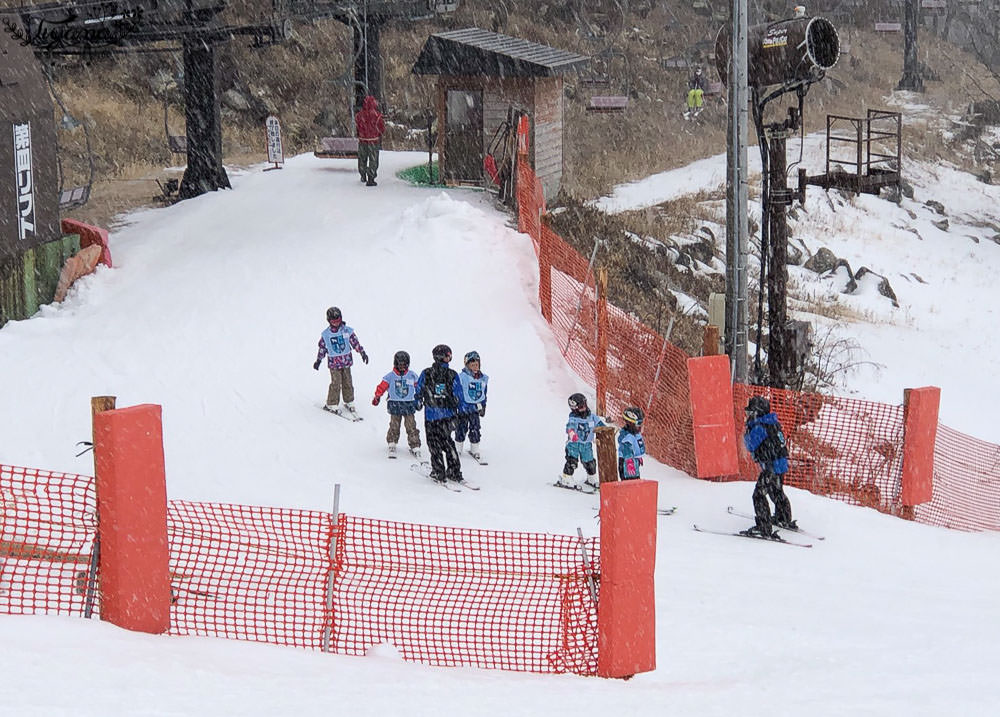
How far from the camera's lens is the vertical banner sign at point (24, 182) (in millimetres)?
17609

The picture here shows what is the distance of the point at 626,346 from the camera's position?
15258 mm

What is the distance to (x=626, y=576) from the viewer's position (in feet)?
23.1

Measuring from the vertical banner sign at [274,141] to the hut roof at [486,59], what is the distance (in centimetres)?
469

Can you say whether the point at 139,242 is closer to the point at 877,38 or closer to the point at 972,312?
the point at 972,312

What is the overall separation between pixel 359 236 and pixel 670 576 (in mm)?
11628

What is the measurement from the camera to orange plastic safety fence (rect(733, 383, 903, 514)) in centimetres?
1295

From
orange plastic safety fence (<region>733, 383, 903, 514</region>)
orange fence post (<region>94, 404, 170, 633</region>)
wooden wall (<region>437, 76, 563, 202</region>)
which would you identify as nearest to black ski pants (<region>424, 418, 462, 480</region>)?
orange plastic safety fence (<region>733, 383, 903, 514</region>)

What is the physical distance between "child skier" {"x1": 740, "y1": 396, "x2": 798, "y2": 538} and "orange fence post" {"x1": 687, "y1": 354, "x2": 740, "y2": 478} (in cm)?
164

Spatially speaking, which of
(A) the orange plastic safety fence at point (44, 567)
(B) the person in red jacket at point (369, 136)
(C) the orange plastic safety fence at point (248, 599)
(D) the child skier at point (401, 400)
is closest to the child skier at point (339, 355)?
(D) the child skier at point (401, 400)

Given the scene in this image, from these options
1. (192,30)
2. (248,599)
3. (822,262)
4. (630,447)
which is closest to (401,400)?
(630,447)

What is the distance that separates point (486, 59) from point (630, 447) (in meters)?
13.1

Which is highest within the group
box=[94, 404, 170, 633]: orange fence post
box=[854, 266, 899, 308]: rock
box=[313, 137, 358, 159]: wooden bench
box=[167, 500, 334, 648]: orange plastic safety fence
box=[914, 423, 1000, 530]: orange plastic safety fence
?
box=[313, 137, 358, 159]: wooden bench

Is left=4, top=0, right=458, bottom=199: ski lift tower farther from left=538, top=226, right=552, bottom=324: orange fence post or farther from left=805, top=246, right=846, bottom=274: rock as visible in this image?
left=805, top=246, right=846, bottom=274: rock

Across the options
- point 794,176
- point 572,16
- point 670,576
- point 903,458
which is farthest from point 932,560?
point 572,16
